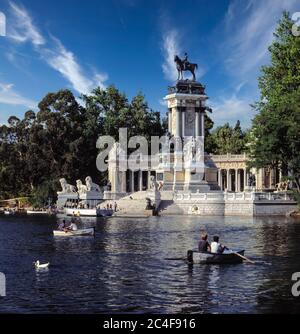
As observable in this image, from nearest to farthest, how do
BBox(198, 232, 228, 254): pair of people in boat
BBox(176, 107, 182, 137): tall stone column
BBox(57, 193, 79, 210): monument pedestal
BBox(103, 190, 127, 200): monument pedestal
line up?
BBox(198, 232, 228, 254): pair of people in boat < BBox(57, 193, 79, 210): monument pedestal < BBox(103, 190, 127, 200): monument pedestal < BBox(176, 107, 182, 137): tall stone column

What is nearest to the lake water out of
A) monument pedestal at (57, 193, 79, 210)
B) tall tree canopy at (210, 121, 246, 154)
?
monument pedestal at (57, 193, 79, 210)

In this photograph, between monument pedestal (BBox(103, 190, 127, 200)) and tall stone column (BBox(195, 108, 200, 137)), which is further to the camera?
tall stone column (BBox(195, 108, 200, 137))

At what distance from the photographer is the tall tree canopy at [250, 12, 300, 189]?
61.6 meters

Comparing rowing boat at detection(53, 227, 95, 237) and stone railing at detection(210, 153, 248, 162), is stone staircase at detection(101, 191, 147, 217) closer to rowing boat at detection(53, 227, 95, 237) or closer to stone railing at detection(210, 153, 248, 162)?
stone railing at detection(210, 153, 248, 162)

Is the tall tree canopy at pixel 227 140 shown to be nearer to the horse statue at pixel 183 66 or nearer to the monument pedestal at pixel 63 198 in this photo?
the horse statue at pixel 183 66

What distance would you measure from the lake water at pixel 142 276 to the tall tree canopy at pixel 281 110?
70.3ft

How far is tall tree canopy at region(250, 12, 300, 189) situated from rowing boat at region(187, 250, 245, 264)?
34.1m

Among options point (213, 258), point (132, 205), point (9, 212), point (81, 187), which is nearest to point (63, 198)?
point (81, 187)

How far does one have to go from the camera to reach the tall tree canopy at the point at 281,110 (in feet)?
202

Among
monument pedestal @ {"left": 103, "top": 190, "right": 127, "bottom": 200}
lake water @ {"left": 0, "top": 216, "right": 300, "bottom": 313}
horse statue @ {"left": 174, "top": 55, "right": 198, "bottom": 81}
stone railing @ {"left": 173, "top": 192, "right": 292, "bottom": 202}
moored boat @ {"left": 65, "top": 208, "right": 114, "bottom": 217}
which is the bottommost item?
lake water @ {"left": 0, "top": 216, "right": 300, "bottom": 313}

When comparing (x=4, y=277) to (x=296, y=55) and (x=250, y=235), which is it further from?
(x=296, y=55)

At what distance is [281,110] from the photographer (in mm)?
62562

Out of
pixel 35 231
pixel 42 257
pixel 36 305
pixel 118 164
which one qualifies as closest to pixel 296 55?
pixel 118 164

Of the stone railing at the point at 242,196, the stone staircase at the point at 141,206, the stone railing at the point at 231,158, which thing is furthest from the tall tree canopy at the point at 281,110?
the stone railing at the point at 231,158
